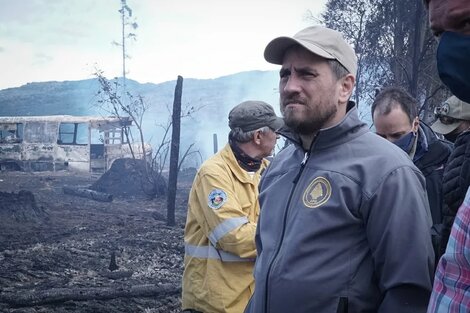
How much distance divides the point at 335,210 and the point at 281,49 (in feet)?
2.85

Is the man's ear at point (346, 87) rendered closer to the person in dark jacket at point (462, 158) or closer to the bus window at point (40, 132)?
the person in dark jacket at point (462, 158)

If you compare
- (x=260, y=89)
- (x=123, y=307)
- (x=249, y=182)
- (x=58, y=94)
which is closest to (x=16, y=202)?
(x=123, y=307)

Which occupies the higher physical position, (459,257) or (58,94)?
(58,94)

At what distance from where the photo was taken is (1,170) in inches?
930

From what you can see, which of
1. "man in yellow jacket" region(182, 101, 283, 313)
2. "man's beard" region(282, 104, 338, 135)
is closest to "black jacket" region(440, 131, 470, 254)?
"man's beard" region(282, 104, 338, 135)

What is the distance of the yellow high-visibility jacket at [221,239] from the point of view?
279cm

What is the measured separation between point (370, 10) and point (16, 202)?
1215cm

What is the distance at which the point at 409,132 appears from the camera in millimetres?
3393

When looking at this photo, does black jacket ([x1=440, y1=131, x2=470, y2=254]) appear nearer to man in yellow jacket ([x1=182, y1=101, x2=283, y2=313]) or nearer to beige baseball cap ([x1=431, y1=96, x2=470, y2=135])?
man in yellow jacket ([x1=182, y1=101, x2=283, y2=313])

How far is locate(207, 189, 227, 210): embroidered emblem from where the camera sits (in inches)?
112

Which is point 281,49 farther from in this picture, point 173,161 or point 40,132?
point 40,132

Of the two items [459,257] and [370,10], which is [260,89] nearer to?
[370,10]

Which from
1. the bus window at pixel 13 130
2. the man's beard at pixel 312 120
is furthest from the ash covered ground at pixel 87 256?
the bus window at pixel 13 130

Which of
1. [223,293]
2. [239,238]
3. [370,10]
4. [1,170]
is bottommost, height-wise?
[1,170]
